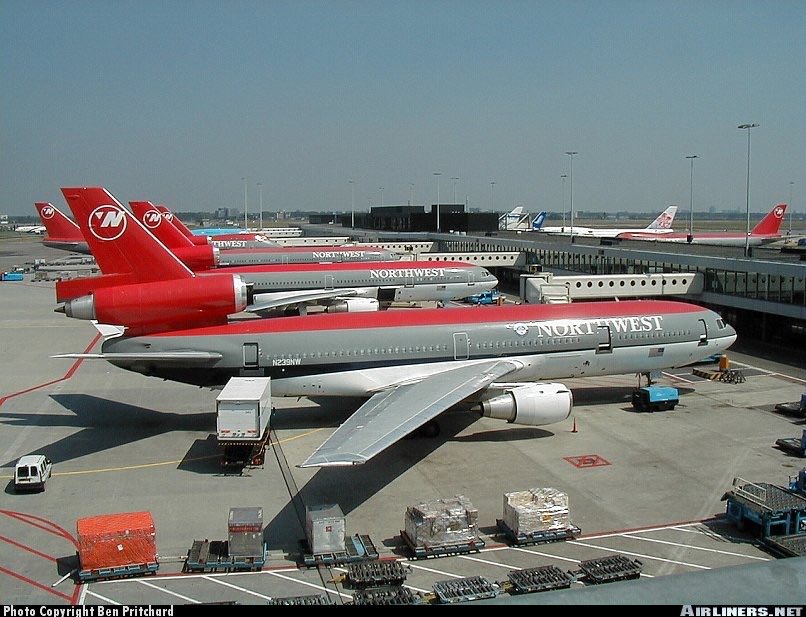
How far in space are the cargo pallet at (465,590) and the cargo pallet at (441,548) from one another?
1.92m

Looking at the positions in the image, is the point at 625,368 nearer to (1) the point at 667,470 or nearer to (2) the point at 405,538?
(1) the point at 667,470

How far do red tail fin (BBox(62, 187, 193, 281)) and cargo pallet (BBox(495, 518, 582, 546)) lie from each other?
18.5 m

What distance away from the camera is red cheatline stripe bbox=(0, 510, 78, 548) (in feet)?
71.7

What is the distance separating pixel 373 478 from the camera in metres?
26.6

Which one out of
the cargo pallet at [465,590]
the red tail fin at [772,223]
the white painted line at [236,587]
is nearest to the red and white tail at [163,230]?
the white painted line at [236,587]

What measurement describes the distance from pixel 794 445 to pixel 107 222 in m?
→ 29.2

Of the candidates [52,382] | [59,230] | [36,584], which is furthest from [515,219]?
[36,584]

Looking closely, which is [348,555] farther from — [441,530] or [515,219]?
[515,219]

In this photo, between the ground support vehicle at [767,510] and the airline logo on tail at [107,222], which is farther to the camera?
the airline logo on tail at [107,222]

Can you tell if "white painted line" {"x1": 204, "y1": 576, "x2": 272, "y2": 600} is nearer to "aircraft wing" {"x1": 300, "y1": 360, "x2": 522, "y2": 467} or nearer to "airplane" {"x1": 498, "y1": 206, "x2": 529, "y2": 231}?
"aircraft wing" {"x1": 300, "y1": 360, "x2": 522, "y2": 467}

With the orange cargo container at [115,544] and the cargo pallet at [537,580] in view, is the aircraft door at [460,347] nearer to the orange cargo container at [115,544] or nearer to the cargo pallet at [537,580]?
the cargo pallet at [537,580]

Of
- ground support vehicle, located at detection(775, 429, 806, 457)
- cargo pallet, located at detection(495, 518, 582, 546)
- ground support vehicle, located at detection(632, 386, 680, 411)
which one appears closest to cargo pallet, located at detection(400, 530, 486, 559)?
cargo pallet, located at detection(495, 518, 582, 546)

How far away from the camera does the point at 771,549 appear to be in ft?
68.6

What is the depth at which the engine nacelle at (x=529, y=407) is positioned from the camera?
30156 mm
